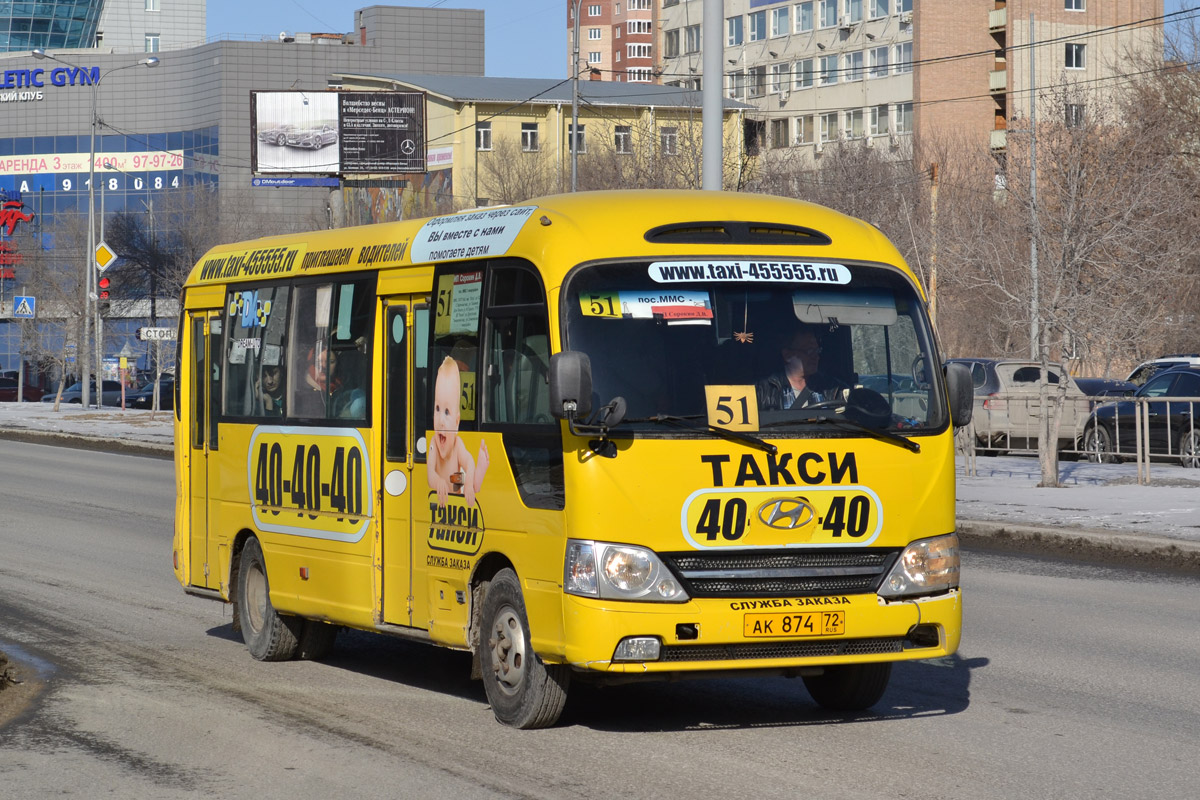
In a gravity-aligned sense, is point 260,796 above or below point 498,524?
below

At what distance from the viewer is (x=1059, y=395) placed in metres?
23.1

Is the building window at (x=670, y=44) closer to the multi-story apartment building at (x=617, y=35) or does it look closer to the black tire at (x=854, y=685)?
the multi-story apartment building at (x=617, y=35)

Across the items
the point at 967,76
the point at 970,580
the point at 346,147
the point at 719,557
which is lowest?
the point at 970,580

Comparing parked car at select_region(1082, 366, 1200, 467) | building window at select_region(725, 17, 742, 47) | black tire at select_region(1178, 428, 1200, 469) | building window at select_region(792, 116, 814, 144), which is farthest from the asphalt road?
building window at select_region(725, 17, 742, 47)

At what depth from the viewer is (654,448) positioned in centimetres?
749

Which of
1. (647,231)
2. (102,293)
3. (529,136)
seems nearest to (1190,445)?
(647,231)

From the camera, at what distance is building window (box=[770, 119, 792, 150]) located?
9944 centimetres

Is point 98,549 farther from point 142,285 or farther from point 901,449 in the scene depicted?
point 142,285

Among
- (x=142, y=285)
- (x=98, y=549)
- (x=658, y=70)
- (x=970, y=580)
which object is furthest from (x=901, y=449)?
(x=658, y=70)

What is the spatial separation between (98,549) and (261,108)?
149 feet

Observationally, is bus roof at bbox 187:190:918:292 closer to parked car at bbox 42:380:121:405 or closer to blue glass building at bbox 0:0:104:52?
parked car at bbox 42:380:121:405

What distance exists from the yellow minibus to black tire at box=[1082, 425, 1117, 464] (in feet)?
58.4

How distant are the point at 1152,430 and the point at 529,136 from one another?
67857 millimetres

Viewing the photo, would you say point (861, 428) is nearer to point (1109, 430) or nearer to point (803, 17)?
point (1109, 430)
